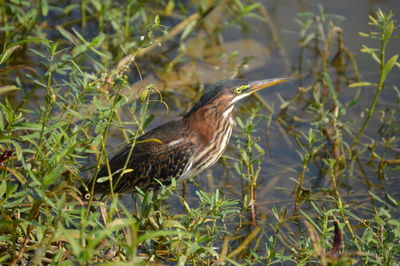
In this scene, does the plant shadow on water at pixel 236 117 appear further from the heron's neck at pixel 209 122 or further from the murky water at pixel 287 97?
the heron's neck at pixel 209 122

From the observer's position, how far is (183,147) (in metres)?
5.74

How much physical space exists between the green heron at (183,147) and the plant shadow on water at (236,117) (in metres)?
0.20

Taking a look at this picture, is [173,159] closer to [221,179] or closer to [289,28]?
[221,179]

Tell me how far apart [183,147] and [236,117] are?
0.55m

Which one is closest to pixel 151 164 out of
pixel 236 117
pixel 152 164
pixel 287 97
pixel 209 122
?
pixel 152 164

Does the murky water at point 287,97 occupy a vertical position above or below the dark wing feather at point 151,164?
below

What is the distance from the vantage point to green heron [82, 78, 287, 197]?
5.68m

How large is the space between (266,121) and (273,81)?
1.09 m

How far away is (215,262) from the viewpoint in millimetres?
4582

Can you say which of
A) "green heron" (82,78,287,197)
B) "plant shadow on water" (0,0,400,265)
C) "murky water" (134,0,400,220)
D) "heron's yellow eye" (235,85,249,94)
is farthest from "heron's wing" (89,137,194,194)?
"heron's yellow eye" (235,85,249,94)

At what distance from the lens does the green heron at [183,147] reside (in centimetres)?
568

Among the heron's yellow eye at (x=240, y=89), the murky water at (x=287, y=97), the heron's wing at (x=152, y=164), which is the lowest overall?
the murky water at (x=287, y=97)

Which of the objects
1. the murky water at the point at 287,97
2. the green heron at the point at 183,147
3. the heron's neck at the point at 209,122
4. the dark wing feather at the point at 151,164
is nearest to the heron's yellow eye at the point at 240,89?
the green heron at the point at 183,147

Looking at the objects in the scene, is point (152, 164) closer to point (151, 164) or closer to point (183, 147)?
point (151, 164)
